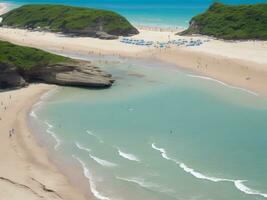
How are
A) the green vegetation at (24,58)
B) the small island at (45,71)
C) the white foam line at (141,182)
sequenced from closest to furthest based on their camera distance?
the white foam line at (141,182), the small island at (45,71), the green vegetation at (24,58)

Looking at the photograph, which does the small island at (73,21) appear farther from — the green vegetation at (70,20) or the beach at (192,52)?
the beach at (192,52)

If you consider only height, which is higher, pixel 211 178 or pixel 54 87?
pixel 54 87

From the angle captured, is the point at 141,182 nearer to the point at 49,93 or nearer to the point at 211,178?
the point at 211,178

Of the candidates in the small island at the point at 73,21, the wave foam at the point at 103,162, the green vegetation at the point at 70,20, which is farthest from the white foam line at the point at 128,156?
the green vegetation at the point at 70,20

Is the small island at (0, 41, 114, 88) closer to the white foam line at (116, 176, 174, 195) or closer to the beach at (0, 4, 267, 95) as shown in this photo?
the beach at (0, 4, 267, 95)

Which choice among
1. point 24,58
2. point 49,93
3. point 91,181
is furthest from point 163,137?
point 24,58

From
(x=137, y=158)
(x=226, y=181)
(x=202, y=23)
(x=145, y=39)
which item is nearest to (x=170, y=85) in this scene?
(x=137, y=158)
